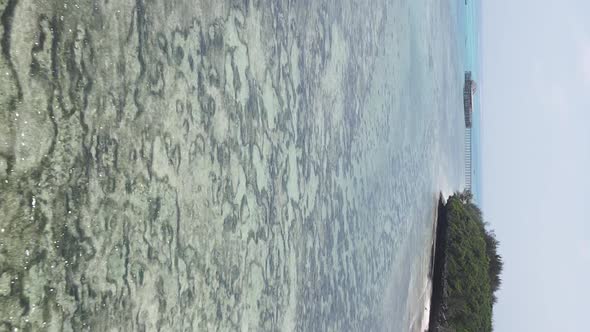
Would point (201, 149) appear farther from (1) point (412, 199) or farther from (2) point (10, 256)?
(1) point (412, 199)

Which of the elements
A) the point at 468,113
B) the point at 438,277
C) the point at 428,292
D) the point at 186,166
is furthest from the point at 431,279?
the point at 468,113

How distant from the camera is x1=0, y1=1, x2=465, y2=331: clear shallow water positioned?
4.39 ft

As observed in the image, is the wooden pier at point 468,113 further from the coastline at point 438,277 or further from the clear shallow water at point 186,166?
the clear shallow water at point 186,166

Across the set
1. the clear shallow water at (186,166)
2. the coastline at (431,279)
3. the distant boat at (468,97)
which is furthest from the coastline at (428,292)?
the distant boat at (468,97)

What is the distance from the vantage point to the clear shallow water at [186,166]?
1338 millimetres

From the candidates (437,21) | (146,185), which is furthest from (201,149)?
(437,21)

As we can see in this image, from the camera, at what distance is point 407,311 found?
5660mm

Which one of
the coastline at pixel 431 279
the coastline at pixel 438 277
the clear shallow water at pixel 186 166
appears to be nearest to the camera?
the clear shallow water at pixel 186 166

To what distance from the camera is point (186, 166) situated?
1.92 meters

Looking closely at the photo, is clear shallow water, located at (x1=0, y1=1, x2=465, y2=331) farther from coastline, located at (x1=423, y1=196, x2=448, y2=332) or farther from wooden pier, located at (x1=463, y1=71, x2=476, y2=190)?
wooden pier, located at (x1=463, y1=71, x2=476, y2=190)

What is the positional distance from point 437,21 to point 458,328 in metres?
3.75

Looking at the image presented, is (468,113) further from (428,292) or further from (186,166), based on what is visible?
(186,166)

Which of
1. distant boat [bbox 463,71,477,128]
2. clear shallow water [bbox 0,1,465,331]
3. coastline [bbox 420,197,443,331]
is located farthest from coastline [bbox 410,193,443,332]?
distant boat [bbox 463,71,477,128]

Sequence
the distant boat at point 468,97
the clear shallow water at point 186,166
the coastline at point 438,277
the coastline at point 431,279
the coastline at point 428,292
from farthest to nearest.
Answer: the distant boat at point 468,97, the coastline at point 438,277, the coastline at point 431,279, the coastline at point 428,292, the clear shallow water at point 186,166
